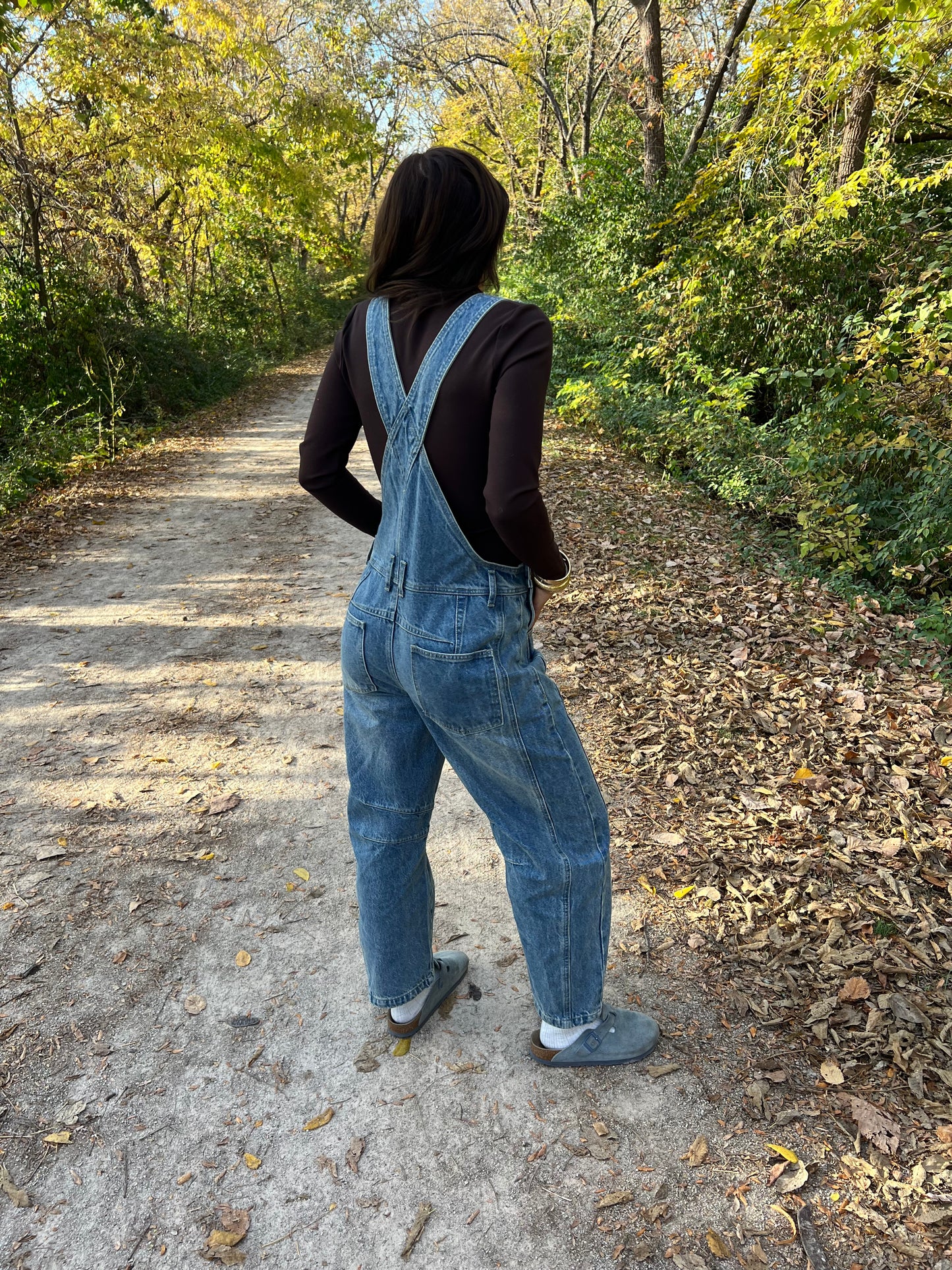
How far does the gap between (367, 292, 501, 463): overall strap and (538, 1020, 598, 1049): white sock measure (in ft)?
5.50

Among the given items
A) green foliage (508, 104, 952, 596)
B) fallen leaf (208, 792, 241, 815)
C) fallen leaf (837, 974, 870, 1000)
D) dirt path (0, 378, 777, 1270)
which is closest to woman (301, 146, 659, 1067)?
dirt path (0, 378, 777, 1270)

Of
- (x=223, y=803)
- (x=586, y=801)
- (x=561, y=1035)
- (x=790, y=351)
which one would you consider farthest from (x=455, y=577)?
(x=790, y=351)

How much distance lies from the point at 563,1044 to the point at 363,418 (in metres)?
1.83

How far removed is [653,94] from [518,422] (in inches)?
406

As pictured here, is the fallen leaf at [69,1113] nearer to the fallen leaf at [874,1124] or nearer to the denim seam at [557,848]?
the denim seam at [557,848]

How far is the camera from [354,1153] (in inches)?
80.4

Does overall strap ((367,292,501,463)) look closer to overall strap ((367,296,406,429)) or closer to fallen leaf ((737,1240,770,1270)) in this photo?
overall strap ((367,296,406,429))

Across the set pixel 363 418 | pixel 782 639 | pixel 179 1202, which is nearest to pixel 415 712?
pixel 363 418

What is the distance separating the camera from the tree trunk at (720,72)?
8508 mm

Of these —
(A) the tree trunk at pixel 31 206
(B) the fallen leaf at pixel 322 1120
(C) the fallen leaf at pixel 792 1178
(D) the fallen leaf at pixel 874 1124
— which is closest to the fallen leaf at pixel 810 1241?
(C) the fallen leaf at pixel 792 1178

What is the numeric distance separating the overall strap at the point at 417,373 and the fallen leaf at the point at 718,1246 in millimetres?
1963

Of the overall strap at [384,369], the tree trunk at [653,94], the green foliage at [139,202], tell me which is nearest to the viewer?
the overall strap at [384,369]

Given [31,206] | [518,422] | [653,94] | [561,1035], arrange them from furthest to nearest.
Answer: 1. [653,94]
2. [31,206]
3. [561,1035]
4. [518,422]

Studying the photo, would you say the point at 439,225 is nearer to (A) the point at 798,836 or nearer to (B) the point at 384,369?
(B) the point at 384,369
